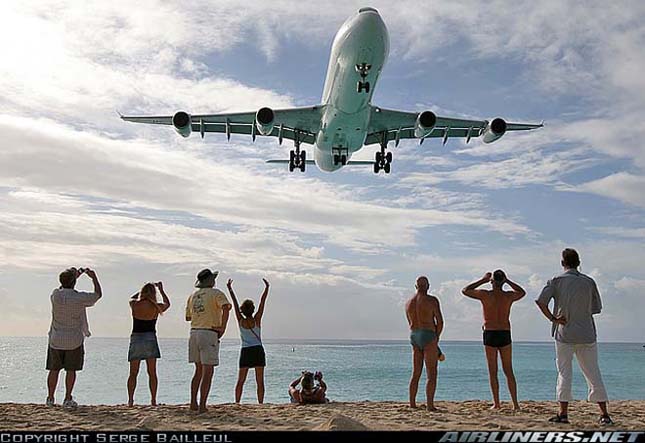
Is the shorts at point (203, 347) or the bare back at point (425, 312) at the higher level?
the bare back at point (425, 312)

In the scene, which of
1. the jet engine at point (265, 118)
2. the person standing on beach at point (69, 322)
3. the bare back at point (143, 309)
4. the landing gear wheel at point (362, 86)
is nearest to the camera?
the person standing on beach at point (69, 322)

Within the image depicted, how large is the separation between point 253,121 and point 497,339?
19878mm

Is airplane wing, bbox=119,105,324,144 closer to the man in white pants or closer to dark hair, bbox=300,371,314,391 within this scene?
dark hair, bbox=300,371,314,391

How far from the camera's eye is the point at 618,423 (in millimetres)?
9625

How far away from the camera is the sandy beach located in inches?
362

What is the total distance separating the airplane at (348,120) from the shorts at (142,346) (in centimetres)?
1361

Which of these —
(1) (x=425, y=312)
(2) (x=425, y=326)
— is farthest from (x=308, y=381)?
(1) (x=425, y=312)

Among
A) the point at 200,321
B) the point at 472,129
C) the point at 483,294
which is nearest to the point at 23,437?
the point at 200,321

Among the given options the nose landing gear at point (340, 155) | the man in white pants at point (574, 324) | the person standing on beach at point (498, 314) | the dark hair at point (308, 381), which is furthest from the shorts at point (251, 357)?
the nose landing gear at point (340, 155)

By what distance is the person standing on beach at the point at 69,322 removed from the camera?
10898 millimetres

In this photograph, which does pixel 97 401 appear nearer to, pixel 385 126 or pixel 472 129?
pixel 385 126

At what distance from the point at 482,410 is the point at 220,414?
435 cm

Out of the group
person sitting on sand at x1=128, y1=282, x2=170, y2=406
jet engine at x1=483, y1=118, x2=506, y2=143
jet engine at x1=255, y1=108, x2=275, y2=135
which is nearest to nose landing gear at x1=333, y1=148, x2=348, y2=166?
jet engine at x1=255, y1=108, x2=275, y2=135

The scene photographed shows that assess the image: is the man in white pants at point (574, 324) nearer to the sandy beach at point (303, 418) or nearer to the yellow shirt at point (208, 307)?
the sandy beach at point (303, 418)
